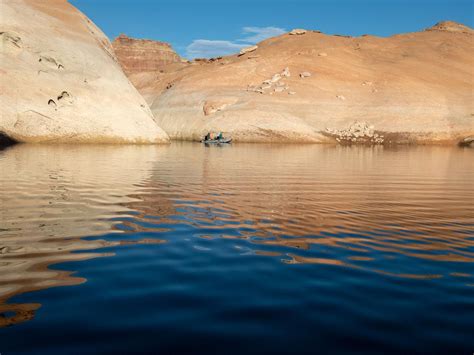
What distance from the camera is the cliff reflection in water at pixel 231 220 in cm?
597

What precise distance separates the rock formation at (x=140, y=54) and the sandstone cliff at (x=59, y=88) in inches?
5359

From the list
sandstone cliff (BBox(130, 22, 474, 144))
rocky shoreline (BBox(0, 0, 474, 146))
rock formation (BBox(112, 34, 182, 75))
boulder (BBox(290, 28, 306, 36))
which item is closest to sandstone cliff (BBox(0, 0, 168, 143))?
rocky shoreline (BBox(0, 0, 474, 146))

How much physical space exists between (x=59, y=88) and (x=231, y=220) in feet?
100.0

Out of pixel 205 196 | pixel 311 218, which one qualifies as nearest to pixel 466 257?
pixel 311 218

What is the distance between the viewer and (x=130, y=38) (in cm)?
17850

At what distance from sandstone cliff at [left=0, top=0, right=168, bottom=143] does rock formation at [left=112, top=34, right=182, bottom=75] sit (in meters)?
136

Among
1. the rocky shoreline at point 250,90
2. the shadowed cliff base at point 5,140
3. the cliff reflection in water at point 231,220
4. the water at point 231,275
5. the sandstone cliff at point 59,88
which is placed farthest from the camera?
the rocky shoreline at point 250,90

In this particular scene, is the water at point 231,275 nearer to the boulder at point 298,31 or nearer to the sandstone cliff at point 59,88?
the sandstone cliff at point 59,88

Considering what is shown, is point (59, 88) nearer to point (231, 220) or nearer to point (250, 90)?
point (231, 220)

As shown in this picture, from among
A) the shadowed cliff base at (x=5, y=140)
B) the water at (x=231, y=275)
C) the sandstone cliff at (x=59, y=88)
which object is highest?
the sandstone cliff at (x=59, y=88)

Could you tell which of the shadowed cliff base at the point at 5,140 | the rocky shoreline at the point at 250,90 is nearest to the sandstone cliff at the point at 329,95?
the rocky shoreline at the point at 250,90

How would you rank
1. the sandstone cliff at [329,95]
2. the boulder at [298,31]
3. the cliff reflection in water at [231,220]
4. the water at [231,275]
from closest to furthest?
the water at [231,275] < the cliff reflection in water at [231,220] < the sandstone cliff at [329,95] < the boulder at [298,31]

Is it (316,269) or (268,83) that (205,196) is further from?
(268,83)

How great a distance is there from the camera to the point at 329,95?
62875mm
